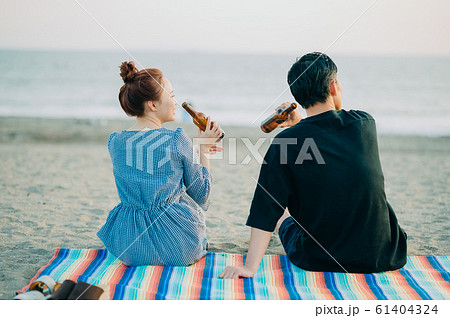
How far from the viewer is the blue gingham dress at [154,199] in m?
2.74

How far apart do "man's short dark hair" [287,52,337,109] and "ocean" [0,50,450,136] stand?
10.1 meters

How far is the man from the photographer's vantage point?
2.45 meters

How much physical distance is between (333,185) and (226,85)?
2404cm

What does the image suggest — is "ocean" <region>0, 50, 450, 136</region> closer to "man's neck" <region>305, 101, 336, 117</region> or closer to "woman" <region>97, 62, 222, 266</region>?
"woman" <region>97, 62, 222, 266</region>

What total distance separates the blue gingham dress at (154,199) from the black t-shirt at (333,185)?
19.8 inches

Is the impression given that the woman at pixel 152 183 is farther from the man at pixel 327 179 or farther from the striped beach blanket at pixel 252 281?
the man at pixel 327 179

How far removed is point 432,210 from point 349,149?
286 centimetres

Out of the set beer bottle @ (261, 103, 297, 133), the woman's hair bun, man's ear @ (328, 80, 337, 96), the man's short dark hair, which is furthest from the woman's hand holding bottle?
man's ear @ (328, 80, 337, 96)

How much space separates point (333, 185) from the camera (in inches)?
96.8

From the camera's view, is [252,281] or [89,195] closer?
[252,281]

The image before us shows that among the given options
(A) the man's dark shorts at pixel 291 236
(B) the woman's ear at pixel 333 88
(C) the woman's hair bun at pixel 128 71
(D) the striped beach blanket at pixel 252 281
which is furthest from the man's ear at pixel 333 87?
(C) the woman's hair bun at pixel 128 71

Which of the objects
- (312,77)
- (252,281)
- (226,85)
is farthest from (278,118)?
(226,85)

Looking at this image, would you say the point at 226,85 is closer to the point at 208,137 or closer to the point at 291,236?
the point at 208,137

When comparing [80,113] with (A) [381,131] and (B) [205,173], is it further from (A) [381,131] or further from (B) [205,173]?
(B) [205,173]
